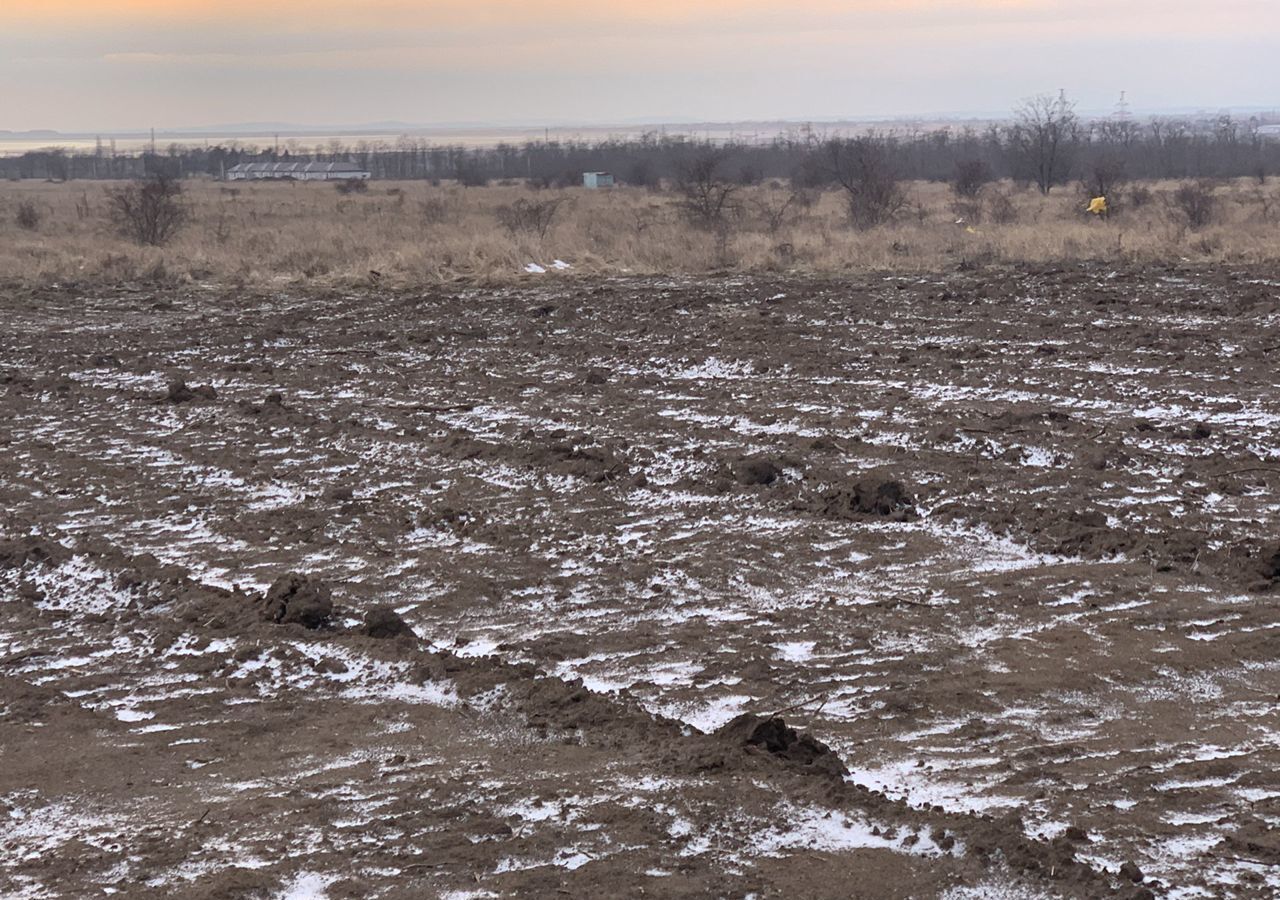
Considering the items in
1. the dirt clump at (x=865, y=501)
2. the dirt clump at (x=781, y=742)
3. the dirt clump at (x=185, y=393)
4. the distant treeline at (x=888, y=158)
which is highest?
the distant treeline at (x=888, y=158)

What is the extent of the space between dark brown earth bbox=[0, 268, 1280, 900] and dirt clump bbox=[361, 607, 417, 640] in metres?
0.02

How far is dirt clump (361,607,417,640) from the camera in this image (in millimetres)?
6125

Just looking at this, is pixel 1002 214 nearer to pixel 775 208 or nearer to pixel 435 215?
pixel 775 208

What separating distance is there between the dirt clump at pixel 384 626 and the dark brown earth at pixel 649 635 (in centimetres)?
2

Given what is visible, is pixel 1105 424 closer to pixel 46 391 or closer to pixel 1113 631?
pixel 1113 631

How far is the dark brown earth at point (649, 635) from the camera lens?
4.10 meters

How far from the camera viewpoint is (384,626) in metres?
6.15

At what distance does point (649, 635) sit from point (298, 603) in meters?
1.66

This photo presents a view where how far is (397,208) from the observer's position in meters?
47.8

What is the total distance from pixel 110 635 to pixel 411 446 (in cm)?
427

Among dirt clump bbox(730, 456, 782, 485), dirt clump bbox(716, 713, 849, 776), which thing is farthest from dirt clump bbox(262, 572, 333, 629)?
dirt clump bbox(730, 456, 782, 485)

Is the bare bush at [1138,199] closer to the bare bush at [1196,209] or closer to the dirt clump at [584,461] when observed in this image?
the bare bush at [1196,209]

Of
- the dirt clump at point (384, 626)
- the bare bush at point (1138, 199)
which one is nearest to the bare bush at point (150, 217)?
the dirt clump at point (384, 626)

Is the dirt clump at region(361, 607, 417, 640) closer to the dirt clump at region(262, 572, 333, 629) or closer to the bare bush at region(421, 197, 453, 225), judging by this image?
the dirt clump at region(262, 572, 333, 629)
